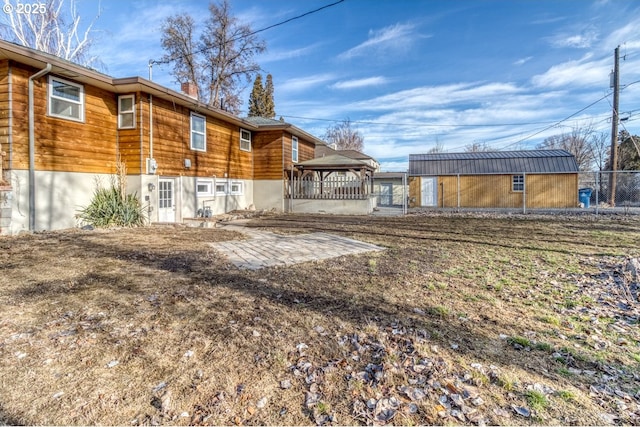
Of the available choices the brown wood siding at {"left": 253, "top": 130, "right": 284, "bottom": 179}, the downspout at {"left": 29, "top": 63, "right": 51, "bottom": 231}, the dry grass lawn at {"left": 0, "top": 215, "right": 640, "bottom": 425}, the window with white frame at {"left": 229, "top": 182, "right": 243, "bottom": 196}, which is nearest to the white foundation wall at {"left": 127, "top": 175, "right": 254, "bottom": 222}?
the window with white frame at {"left": 229, "top": 182, "right": 243, "bottom": 196}

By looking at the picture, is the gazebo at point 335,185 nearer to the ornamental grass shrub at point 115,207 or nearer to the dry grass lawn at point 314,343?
the ornamental grass shrub at point 115,207

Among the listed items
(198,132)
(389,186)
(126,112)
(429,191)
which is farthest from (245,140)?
(389,186)

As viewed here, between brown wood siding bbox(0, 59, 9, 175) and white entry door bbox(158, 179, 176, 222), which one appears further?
white entry door bbox(158, 179, 176, 222)

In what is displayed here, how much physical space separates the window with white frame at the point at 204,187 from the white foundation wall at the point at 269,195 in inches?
147

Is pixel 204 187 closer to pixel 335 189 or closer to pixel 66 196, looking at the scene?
pixel 66 196

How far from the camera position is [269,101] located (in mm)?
32625

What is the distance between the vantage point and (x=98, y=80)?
30.7 ft

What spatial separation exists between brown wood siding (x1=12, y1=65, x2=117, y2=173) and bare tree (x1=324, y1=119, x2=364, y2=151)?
39.2 metres

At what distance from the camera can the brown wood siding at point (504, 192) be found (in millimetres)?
19781

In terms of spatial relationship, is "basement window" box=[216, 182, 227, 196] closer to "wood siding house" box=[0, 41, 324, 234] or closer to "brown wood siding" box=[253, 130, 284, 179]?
"wood siding house" box=[0, 41, 324, 234]

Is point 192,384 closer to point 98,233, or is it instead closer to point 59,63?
point 98,233

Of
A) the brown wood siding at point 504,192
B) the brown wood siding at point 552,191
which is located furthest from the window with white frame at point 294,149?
the brown wood siding at point 552,191

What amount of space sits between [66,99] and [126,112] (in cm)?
167

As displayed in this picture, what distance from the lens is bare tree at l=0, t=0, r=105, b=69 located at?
1805 centimetres
